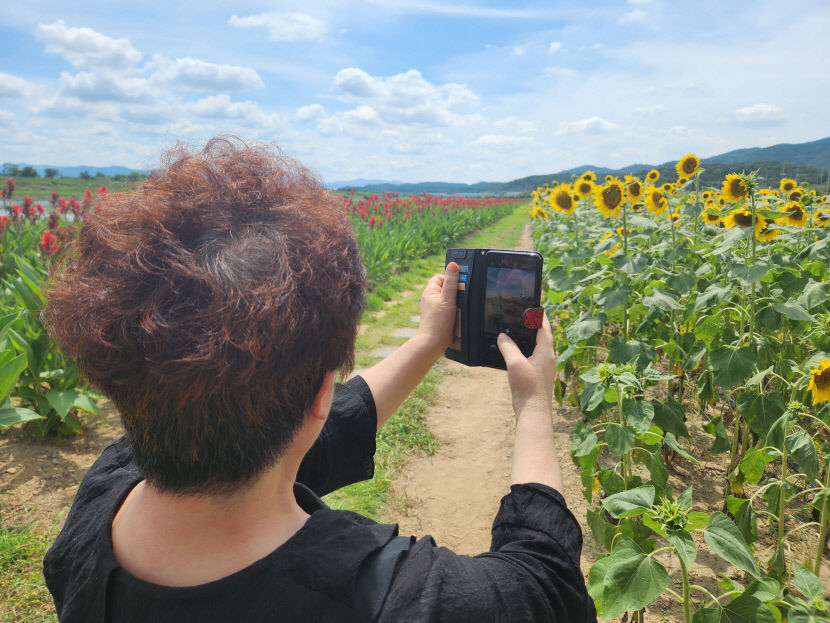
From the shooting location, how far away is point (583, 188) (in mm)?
4723

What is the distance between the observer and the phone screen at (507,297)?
4.50 ft

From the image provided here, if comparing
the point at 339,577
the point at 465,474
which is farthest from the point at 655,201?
the point at 339,577

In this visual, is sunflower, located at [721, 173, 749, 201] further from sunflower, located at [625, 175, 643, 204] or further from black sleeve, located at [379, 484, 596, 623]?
black sleeve, located at [379, 484, 596, 623]

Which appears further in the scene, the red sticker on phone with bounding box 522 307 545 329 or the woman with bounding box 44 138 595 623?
the red sticker on phone with bounding box 522 307 545 329

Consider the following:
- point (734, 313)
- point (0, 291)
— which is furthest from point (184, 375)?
point (0, 291)

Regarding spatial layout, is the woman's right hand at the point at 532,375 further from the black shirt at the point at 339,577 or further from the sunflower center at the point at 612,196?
the sunflower center at the point at 612,196

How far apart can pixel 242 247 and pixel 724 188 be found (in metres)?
2.64

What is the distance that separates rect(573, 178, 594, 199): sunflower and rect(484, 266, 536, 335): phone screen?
3514mm

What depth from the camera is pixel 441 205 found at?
20812 millimetres

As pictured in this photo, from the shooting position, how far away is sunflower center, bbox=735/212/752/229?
9.34 ft

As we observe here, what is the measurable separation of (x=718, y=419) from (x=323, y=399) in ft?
7.86

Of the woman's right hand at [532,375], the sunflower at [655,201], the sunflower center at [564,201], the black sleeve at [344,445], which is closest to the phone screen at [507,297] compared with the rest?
the woman's right hand at [532,375]

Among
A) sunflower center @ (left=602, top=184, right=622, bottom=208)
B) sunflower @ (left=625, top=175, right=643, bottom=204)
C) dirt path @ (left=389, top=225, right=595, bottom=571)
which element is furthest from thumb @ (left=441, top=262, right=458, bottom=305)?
sunflower @ (left=625, top=175, right=643, bottom=204)

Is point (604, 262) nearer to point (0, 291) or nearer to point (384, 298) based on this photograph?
point (0, 291)
